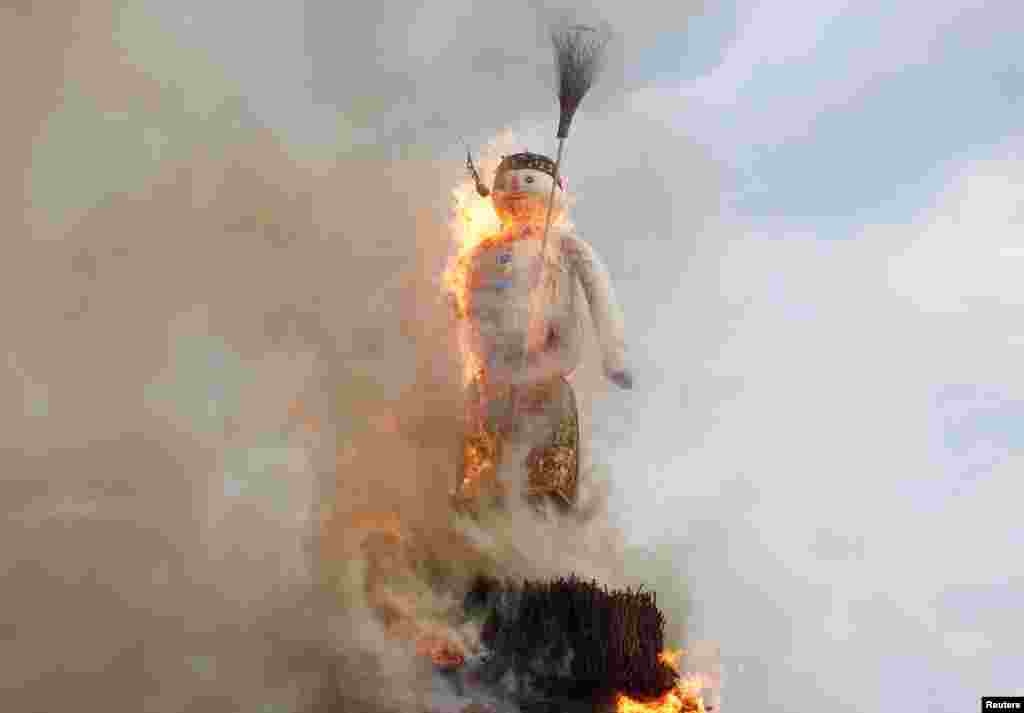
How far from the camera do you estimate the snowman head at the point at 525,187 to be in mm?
28406

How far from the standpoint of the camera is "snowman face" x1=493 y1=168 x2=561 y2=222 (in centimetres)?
2839

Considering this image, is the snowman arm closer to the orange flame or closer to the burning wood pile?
the burning wood pile

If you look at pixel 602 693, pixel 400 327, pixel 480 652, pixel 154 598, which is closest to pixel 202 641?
pixel 154 598

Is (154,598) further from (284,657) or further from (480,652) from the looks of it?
(480,652)

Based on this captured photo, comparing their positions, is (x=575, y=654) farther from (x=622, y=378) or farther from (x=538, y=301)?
(x=538, y=301)

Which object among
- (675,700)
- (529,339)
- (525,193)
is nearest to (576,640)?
(675,700)

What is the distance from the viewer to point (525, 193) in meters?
28.4

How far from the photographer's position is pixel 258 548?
2544cm

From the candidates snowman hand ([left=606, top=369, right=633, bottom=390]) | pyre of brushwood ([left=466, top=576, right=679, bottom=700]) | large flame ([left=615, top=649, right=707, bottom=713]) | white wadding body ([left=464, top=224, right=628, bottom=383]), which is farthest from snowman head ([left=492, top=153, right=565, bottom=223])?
large flame ([left=615, top=649, right=707, bottom=713])

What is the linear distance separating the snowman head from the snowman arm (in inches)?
45.2

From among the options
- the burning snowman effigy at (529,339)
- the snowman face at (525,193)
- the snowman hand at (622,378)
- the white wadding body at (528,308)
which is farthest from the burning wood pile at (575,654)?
the snowman face at (525,193)

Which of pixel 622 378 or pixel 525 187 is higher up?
pixel 525 187

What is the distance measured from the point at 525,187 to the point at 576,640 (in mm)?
12017

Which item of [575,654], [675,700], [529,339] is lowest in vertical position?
[675,700]
